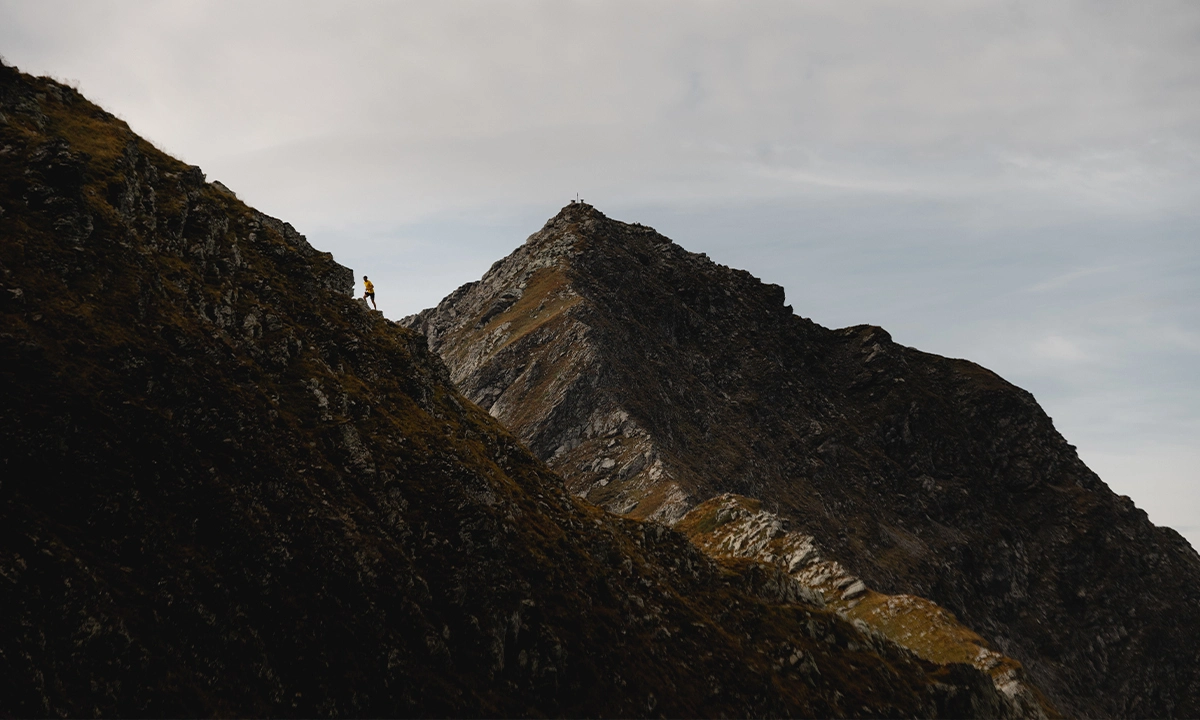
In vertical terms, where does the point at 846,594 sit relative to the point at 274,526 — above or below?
below

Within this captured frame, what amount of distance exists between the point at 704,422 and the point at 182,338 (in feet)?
502

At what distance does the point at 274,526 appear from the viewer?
38594 mm

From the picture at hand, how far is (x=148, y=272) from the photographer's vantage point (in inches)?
1777

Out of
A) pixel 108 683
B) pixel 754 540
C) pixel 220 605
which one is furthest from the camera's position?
pixel 754 540

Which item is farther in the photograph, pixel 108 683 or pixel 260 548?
pixel 260 548

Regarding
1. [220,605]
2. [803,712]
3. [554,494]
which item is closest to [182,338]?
[220,605]

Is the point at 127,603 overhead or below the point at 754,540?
below

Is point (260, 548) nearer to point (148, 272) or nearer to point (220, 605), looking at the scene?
point (220, 605)

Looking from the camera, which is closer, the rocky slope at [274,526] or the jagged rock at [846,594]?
the rocky slope at [274,526]

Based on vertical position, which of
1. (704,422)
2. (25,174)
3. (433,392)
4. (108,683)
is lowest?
(108,683)

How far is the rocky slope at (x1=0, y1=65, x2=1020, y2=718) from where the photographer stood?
31.8m

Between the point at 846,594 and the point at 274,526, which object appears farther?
the point at 846,594

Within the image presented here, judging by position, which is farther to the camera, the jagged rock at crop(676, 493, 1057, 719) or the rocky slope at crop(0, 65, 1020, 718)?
the jagged rock at crop(676, 493, 1057, 719)

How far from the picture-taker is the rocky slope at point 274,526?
3178 centimetres
